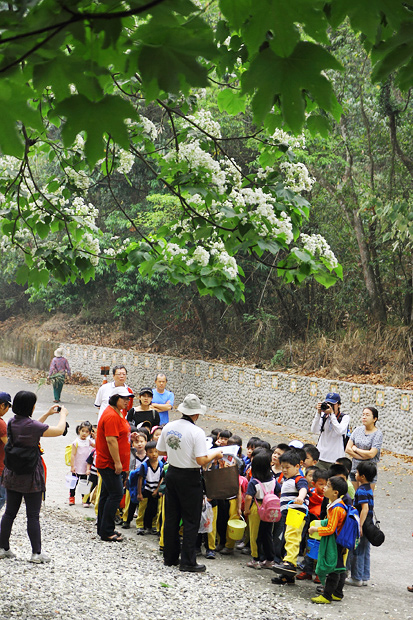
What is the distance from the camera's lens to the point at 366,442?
Result: 8125mm

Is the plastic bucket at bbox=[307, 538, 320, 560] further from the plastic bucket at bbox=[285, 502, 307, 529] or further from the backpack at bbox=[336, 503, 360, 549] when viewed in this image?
the backpack at bbox=[336, 503, 360, 549]

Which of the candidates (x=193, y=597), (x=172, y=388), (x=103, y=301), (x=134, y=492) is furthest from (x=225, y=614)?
(x=103, y=301)

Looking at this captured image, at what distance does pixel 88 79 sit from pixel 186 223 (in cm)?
418

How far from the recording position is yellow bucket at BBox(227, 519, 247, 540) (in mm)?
7539

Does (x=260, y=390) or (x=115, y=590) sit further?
(x=260, y=390)

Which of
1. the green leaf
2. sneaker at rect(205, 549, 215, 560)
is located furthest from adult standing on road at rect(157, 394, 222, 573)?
the green leaf

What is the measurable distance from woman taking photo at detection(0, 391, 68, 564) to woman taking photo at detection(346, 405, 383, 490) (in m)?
3.56

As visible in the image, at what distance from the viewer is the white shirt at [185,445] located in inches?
267

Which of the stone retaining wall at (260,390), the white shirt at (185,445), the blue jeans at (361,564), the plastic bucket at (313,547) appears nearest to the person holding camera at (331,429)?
the blue jeans at (361,564)

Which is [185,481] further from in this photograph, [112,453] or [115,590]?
[115,590]

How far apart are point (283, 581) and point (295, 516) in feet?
2.09

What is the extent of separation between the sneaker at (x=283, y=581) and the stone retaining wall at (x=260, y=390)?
8.20 meters

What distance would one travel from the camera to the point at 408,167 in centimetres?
1666

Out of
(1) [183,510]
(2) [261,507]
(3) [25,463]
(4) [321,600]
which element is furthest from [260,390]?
(3) [25,463]
